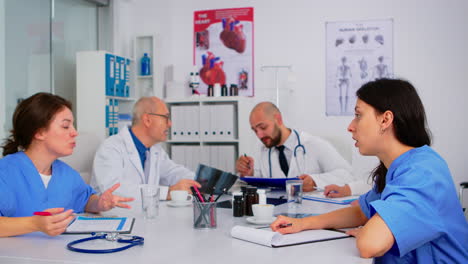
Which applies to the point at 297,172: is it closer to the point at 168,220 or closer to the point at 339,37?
the point at 168,220

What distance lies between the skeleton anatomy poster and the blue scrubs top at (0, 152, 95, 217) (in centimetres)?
337

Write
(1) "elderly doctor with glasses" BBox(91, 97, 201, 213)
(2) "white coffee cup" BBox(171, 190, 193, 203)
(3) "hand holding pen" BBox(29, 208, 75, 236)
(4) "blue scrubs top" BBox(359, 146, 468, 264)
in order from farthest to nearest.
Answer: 1. (1) "elderly doctor with glasses" BBox(91, 97, 201, 213)
2. (2) "white coffee cup" BBox(171, 190, 193, 203)
3. (3) "hand holding pen" BBox(29, 208, 75, 236)
4. (4) "blue scrubs top" BBox(359, 146, 468, 264)

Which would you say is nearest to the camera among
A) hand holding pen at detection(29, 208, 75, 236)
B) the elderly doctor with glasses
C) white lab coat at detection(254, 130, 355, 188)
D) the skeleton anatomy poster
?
hand holding pen at detection(29, 208, 75, 236)

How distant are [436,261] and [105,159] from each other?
1.90m

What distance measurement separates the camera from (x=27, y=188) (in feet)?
5.78

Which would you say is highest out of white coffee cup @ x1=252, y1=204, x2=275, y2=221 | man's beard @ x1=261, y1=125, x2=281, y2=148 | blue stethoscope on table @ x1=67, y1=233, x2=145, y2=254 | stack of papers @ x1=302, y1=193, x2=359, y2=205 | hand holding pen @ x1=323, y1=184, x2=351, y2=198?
man's beard @ x1=261, y1=125, x2=281, y2=148

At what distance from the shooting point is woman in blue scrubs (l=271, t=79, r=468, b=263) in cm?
121

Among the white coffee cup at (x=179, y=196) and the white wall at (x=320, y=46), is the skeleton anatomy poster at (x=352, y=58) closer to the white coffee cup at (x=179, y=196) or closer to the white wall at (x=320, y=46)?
the white wall at (x=320, y=46)

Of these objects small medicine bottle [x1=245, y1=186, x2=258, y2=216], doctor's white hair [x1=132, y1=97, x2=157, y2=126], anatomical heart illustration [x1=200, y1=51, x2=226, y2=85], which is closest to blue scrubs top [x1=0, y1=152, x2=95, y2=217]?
small medicine bottle [x1=245, y1=186, x2=258, y2=216]

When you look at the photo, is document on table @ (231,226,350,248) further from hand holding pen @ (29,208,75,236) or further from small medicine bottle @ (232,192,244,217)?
hand holding pen @ (29,208,75,236)

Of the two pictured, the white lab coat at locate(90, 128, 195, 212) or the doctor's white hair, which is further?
the doctor's white hair

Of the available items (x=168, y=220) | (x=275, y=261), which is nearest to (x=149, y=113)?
(x=168, y=220)

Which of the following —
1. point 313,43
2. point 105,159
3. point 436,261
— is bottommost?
point 436,261

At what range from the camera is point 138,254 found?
1.31 meters
